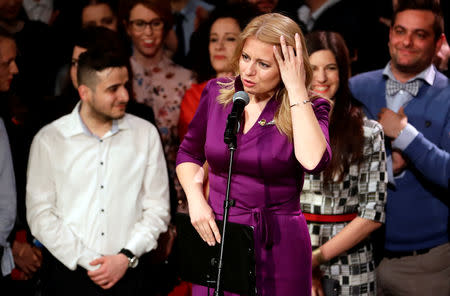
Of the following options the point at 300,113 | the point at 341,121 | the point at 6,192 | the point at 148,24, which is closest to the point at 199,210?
the point at 300,113

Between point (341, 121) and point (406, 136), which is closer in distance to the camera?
point (341, 121)

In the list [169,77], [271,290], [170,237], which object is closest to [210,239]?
[271,290]

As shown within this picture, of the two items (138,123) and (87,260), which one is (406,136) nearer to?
(138,123)

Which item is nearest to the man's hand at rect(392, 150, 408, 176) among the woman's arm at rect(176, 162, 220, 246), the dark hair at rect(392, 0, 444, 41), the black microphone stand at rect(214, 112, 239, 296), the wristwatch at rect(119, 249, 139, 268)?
the dark hair at rect(392, 0, 444, 41)

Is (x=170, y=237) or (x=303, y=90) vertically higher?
(x=303, y=90)

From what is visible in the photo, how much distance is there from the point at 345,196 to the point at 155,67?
195cm

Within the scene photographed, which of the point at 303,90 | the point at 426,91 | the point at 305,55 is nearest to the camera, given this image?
the point at 303,90

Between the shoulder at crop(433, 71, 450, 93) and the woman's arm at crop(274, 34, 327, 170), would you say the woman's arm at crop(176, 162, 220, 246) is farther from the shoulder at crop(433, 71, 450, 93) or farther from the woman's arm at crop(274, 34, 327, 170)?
the shoulder at crop(433, 71, 450, 93)

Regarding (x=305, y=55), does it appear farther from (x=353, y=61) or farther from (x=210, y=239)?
(x=353, y=61)

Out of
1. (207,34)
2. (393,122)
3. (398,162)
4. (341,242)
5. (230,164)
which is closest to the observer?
(230,164)

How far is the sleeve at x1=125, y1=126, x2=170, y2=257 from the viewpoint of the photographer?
3262mm

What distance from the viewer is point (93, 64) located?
3330mm

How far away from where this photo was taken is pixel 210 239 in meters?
2.30

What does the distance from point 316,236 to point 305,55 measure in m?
1.18
